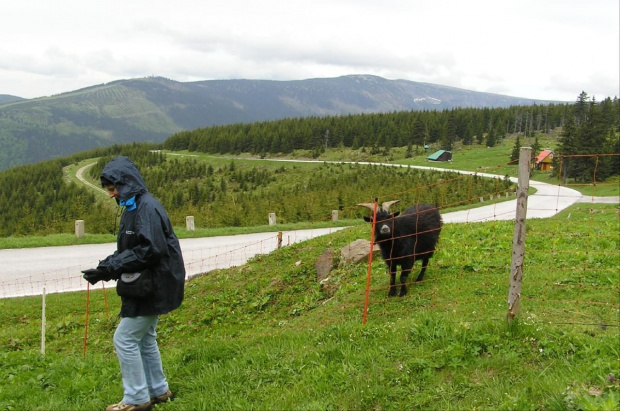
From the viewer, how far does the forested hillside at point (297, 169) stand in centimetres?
3925

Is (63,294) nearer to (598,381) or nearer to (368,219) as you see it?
(368,219)

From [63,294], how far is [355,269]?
10.5 meters

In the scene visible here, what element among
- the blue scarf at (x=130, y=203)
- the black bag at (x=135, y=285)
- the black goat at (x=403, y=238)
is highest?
the blue scarf at (x=130, y=203)

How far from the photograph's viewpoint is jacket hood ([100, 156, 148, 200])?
4.62m

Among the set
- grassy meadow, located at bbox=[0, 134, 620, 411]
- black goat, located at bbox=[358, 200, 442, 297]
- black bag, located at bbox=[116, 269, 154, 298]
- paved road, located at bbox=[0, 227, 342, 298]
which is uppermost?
black bag, located at bbox=[116, 269, 154, 298]

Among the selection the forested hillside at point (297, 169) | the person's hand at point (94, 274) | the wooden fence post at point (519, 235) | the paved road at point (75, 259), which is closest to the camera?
the person's hand at point (94, 274)

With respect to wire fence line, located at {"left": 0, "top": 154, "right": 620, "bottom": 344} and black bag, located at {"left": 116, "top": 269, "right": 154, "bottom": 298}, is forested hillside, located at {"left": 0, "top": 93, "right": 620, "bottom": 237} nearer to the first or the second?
wire fence line, located at {"left": 0, "top": 154, "right": 620, "bottom": 344}

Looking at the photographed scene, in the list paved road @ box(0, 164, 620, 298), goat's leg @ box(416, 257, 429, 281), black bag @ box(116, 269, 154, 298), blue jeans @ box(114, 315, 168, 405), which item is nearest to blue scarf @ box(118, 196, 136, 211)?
black bag @ box(116, 269, 154, 298)

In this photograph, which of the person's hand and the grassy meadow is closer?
the grassy meadow

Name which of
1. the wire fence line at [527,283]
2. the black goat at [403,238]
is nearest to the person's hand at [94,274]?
the wire fence line at [527,283]

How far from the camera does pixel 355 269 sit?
10273 mm

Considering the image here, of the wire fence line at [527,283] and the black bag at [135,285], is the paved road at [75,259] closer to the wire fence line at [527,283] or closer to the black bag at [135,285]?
the wire fence line at [527,283]

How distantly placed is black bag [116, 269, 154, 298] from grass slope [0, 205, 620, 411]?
4.71 ft

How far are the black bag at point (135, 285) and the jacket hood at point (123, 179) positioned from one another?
84 centimetres
